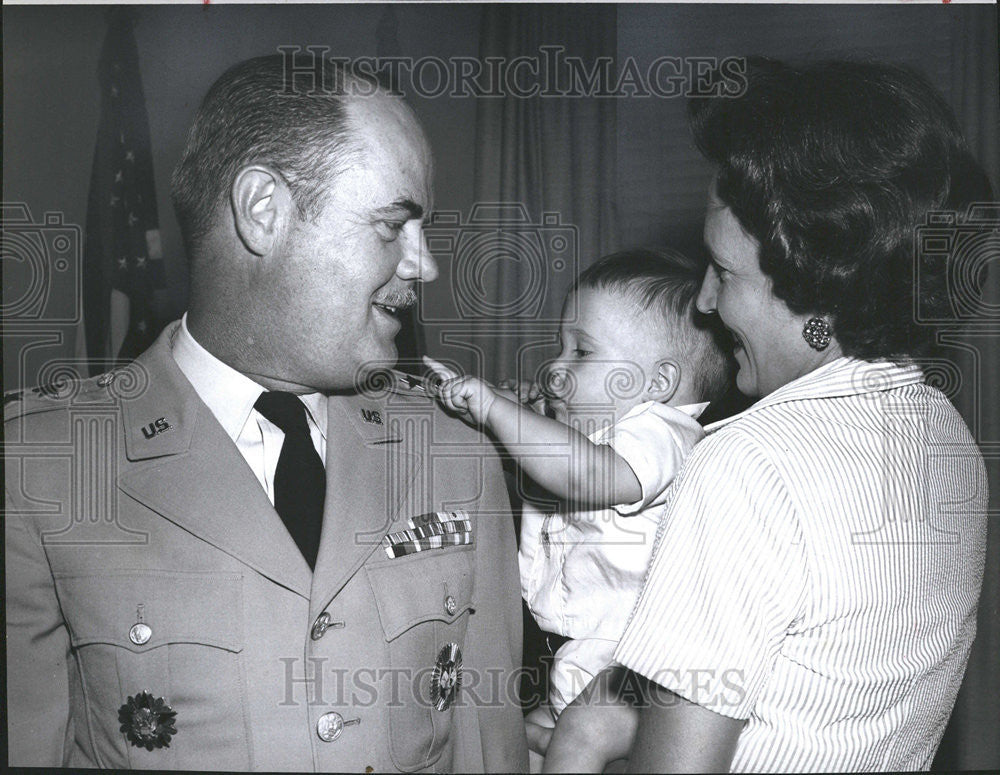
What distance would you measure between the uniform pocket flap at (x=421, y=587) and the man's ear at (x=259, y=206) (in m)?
0.60

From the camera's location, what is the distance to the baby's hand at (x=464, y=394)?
5.22 feet

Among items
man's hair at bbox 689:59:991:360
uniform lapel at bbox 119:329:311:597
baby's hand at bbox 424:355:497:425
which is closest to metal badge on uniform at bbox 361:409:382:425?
baby's hand at bbox 424:355:497:425

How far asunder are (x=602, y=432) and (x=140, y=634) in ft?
2.85

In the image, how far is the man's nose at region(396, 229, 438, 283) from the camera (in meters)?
1.55

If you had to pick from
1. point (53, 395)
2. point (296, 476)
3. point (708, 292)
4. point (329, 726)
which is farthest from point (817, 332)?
point (53, 395)

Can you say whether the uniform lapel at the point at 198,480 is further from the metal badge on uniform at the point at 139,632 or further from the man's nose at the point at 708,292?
the man's nose at the point at 708,292

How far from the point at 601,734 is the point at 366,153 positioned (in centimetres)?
105

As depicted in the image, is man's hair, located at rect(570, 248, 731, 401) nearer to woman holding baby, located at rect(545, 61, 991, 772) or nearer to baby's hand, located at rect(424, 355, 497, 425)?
woman holding baby, located at rect(545, 61, 991, 772)

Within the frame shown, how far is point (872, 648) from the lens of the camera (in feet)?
4.24

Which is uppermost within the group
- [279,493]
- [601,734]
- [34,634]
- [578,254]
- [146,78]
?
[146,78]

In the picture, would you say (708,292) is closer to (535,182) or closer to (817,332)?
(817,332)

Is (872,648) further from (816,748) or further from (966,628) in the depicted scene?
(966,628)

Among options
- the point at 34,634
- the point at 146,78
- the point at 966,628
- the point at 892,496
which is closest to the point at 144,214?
the point at 146,78

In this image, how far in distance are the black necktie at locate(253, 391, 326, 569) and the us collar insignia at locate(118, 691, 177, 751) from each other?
1.09 ft
